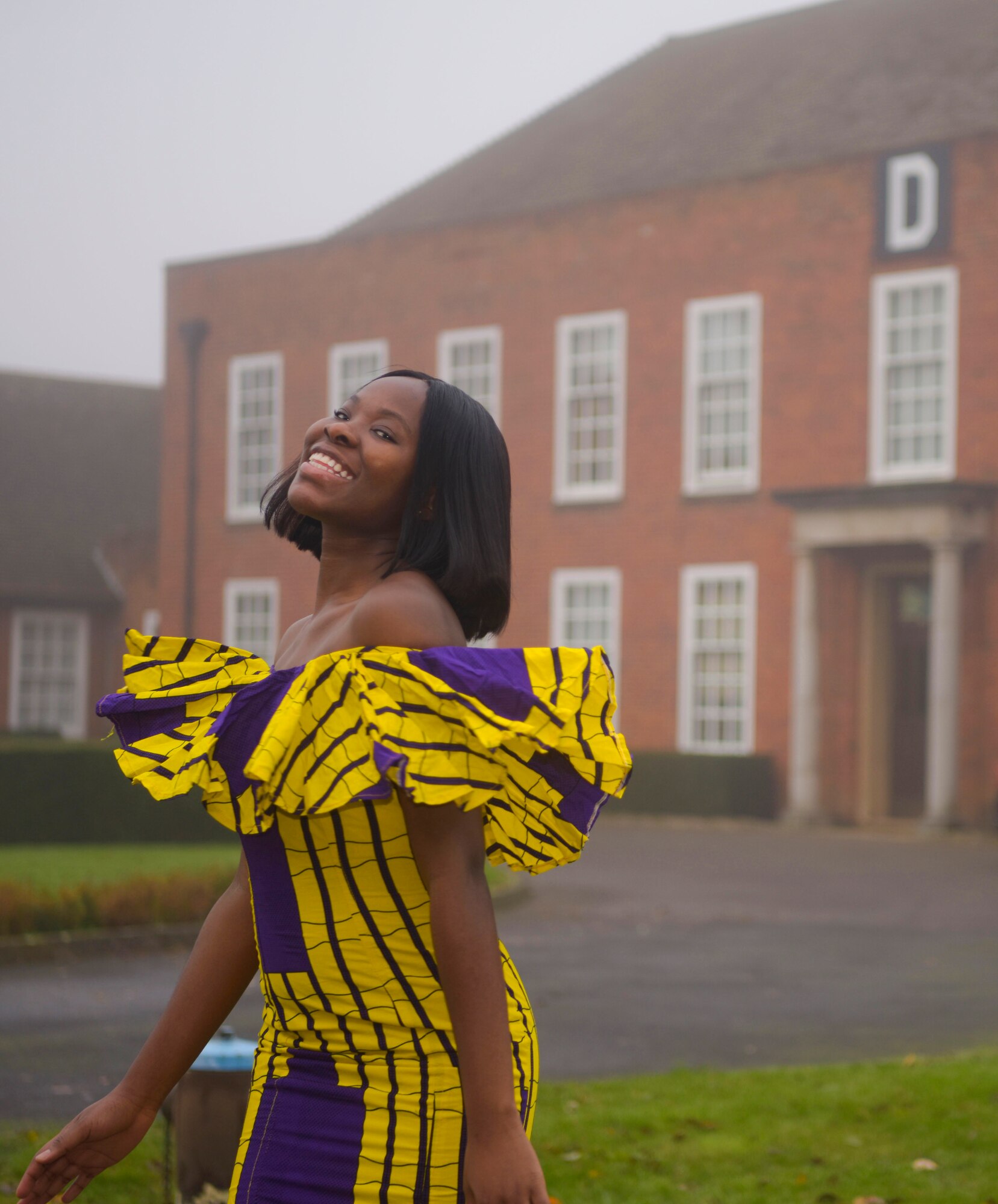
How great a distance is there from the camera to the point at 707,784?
24.8 metres

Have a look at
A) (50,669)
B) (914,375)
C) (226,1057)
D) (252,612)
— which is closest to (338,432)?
(226,1057)

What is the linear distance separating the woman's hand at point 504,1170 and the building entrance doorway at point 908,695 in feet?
73.5

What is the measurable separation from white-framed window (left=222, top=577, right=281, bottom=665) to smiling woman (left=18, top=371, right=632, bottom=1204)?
94.7 feet

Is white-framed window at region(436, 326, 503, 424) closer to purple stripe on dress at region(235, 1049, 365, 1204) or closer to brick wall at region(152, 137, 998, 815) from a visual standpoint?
brick wall at region(152, 137, 998, 815)

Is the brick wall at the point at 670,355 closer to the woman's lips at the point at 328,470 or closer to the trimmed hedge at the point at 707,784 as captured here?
the trimmed hedge at the point at 707,784

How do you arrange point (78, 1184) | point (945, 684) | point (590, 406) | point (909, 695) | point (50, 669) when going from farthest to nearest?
point (50, 669) < point (590, 406) < point (909, 695) < point (945, 684) < point (78, 1184)

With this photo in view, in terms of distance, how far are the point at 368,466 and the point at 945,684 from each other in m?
20.6

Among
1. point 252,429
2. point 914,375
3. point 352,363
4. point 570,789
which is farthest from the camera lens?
point 252,429

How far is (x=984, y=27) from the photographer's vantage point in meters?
26.6

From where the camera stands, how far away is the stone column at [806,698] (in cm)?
→ 2392

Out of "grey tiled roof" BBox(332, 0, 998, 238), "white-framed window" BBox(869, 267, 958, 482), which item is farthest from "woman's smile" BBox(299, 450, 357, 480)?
"grey tiled roof" BBox(332, 0, 998, 238)

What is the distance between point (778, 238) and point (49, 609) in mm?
20699

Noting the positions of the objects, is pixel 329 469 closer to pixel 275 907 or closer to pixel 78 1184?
pixel 275 907

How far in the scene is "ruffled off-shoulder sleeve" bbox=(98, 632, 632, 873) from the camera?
7.38ft
